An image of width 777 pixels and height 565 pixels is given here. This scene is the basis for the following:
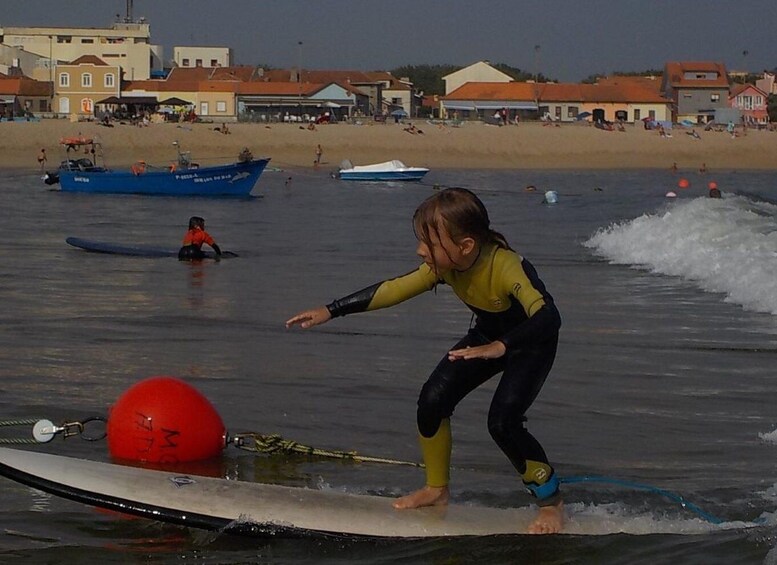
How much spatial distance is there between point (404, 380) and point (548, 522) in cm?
415

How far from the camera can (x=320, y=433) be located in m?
8.14

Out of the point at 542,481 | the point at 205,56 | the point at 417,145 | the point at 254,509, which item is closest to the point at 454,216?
the point at 542,481

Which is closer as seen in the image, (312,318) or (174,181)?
(312,318)

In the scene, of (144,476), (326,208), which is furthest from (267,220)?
(144,476)

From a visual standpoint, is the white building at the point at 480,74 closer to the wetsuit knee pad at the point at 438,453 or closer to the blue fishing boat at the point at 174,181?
the blue fishing boat at the point at 174,181

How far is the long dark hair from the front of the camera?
5.39m

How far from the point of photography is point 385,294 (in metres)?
5.76

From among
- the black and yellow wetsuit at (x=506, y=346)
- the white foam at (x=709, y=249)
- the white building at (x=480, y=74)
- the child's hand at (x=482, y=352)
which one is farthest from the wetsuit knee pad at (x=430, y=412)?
the white building at (x=480, y=74)

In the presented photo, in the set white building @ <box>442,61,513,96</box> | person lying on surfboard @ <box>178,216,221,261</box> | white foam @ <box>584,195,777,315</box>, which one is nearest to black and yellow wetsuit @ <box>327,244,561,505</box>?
white foam @ <box>584,195,777,315</box>

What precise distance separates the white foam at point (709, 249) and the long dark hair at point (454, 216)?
9.16 meters

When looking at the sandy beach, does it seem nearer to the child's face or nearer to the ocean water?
the ocean water

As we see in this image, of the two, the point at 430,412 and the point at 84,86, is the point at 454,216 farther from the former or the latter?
the point at 84,86

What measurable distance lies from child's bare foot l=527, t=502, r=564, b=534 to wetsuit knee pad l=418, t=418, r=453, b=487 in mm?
457

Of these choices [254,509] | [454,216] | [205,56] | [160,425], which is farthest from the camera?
[205,56]
